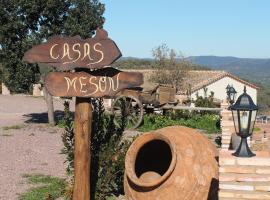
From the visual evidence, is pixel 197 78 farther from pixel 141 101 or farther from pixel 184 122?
pixel 141 101

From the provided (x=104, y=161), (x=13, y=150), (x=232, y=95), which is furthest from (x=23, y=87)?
(x=104, y=161)

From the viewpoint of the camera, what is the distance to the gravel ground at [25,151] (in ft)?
30.5

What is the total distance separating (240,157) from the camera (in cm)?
468

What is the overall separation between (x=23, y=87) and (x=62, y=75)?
1111cm

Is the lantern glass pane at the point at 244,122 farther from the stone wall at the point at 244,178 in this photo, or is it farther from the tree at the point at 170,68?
the tree at the point at 170,68

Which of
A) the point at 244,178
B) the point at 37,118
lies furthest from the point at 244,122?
the point at 37,118

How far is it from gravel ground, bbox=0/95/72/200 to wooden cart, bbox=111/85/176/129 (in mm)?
2283

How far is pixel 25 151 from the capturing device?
12820 millimetres

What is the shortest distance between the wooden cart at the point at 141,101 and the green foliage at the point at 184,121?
1.34 ft

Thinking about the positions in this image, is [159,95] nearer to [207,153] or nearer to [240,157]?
[207,153]

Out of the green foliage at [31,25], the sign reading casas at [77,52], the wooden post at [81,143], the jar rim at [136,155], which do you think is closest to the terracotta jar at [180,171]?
the jar rim at [136,155]

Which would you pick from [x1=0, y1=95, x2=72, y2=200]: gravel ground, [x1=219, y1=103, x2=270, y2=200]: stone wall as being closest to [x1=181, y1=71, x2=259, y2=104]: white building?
[x1=0, y1=95, x2=72, y2=200]: gravel ground

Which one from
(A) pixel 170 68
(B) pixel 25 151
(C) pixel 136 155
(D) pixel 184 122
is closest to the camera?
(C) pixel 136 155

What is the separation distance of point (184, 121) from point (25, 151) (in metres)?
7.56
